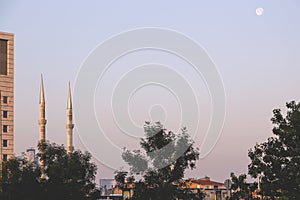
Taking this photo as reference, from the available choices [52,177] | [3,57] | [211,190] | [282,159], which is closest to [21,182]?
[52,177]

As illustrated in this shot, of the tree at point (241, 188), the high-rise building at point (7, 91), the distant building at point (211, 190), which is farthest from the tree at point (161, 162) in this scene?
the high-rise building at point (7, 91)

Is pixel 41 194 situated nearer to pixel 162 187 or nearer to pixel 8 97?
pixel 162 187

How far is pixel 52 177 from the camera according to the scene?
45.1m

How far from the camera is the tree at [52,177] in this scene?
42562mm

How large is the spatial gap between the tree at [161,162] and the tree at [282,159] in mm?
4915

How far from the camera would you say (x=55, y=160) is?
159 ft

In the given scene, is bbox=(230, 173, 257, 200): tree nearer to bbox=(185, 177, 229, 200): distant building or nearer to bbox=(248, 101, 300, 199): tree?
bbox=(185, 177, 229, 200): distant building

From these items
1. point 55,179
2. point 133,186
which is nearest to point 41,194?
point 55,179

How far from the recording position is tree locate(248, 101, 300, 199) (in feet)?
136

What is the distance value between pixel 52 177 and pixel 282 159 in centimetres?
1508

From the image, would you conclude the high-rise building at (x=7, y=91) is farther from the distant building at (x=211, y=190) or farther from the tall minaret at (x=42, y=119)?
the distant building at (x=211, y=190)

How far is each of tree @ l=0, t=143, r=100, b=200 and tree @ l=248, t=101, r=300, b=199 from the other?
1232 centimetres

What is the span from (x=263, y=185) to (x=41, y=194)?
46.9 ft

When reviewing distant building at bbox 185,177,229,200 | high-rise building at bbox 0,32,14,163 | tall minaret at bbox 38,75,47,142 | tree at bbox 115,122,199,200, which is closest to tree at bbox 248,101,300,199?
tree at bbox 115,122,199,200
